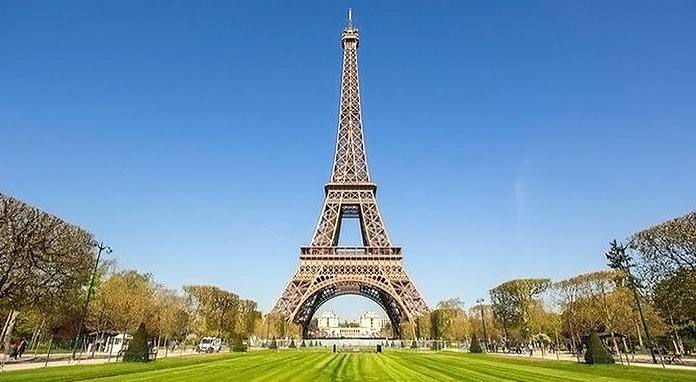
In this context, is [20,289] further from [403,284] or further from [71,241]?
[403,284]

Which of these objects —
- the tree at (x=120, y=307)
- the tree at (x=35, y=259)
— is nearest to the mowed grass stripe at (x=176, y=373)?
the tree at (x=35, y=259)

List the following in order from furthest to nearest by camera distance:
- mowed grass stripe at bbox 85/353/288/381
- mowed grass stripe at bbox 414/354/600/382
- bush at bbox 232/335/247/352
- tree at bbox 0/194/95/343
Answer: bush at bbox 232/335/247/352
tree at bbox 0/194/95/343
mowed grass stripe at bbox 414/354/600/382
mowed grass stripe at bbox 85/353/288/381

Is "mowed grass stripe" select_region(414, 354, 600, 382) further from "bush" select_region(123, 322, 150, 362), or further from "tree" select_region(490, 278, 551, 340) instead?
"tree" select_region(490, 278, 551, 340)

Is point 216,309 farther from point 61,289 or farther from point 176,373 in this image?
point 176,373

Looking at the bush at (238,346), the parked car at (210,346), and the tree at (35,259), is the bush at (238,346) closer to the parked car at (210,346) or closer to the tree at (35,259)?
the parked car at (210,346)

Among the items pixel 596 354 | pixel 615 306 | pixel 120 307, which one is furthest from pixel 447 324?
pixel 120 307

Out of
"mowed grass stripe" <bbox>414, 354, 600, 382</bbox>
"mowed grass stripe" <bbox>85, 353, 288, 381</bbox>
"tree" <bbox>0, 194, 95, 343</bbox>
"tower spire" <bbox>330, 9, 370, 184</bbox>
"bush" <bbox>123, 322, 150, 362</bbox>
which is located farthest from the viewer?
"tower spire" <bbox>330, 9, 370, 184</bbox>

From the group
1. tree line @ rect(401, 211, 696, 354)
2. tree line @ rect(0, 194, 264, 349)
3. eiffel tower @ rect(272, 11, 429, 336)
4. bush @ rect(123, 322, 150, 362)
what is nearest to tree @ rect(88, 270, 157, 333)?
tree line @ rect(0, 194, 264, 349)

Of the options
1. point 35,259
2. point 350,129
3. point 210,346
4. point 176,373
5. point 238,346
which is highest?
point 350,129

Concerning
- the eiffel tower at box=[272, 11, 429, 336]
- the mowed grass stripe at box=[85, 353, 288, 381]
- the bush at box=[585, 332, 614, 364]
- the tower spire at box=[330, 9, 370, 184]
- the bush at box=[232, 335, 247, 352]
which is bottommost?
the mowed grass stripe at box=[85, 353, 288, 381]
